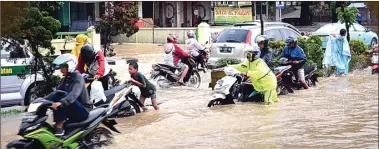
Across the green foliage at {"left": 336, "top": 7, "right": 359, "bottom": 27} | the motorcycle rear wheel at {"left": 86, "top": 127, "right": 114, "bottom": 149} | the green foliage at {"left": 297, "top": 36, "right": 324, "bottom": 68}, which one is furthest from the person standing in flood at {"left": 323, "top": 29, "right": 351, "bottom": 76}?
the motorcycle rear wheel at {"left": 86, "top": 127, "right": 114, "bottom": 149}

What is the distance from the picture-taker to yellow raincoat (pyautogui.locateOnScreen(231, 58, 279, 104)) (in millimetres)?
10562

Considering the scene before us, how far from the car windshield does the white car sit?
649cm

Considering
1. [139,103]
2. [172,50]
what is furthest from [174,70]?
[139,103]

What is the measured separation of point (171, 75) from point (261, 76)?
328cm

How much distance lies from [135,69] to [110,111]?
2427 millimetres

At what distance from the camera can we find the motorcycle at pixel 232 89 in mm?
10570

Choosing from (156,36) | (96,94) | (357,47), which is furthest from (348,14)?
(156,36)

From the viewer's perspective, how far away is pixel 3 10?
8266 millimetres

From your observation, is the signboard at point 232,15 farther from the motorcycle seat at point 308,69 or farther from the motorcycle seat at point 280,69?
the motorcycle seat at point 280,69

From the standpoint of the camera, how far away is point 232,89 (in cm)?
1074

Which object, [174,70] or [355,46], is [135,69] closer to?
[174,70]

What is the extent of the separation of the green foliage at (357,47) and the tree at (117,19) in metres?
7.13

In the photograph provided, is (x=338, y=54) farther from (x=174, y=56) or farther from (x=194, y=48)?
(x=174, y=56)

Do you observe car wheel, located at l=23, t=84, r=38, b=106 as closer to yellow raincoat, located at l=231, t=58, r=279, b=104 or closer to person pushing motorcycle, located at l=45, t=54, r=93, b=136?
yellow raincoat, located at l=231, t=58, r=279, b=104
